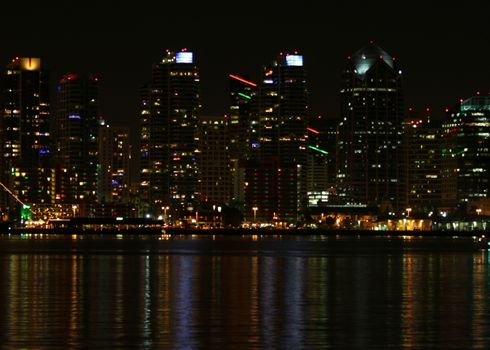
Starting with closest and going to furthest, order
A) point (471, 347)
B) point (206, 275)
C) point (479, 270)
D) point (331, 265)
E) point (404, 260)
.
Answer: point (471, 347), point (206, 275), point (479, 270), point (331, 265), point (404, 260)

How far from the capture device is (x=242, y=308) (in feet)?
175

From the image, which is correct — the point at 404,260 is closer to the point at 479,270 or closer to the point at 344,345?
the point at 479,270

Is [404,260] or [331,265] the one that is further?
[404,260]

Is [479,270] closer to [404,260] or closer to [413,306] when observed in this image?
[404,260]

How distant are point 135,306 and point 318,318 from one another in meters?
9.75

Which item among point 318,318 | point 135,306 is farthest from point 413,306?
point 135,306

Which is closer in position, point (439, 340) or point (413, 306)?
point (439, 340)

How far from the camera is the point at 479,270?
90.4m

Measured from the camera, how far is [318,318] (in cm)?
4922

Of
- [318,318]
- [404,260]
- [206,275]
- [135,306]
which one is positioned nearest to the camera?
[318,318]

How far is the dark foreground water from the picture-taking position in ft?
136

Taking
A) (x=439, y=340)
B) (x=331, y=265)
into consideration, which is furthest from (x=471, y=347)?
(x=331, y=265)

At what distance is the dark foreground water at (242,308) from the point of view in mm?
41594

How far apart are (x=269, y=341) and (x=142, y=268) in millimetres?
51343
